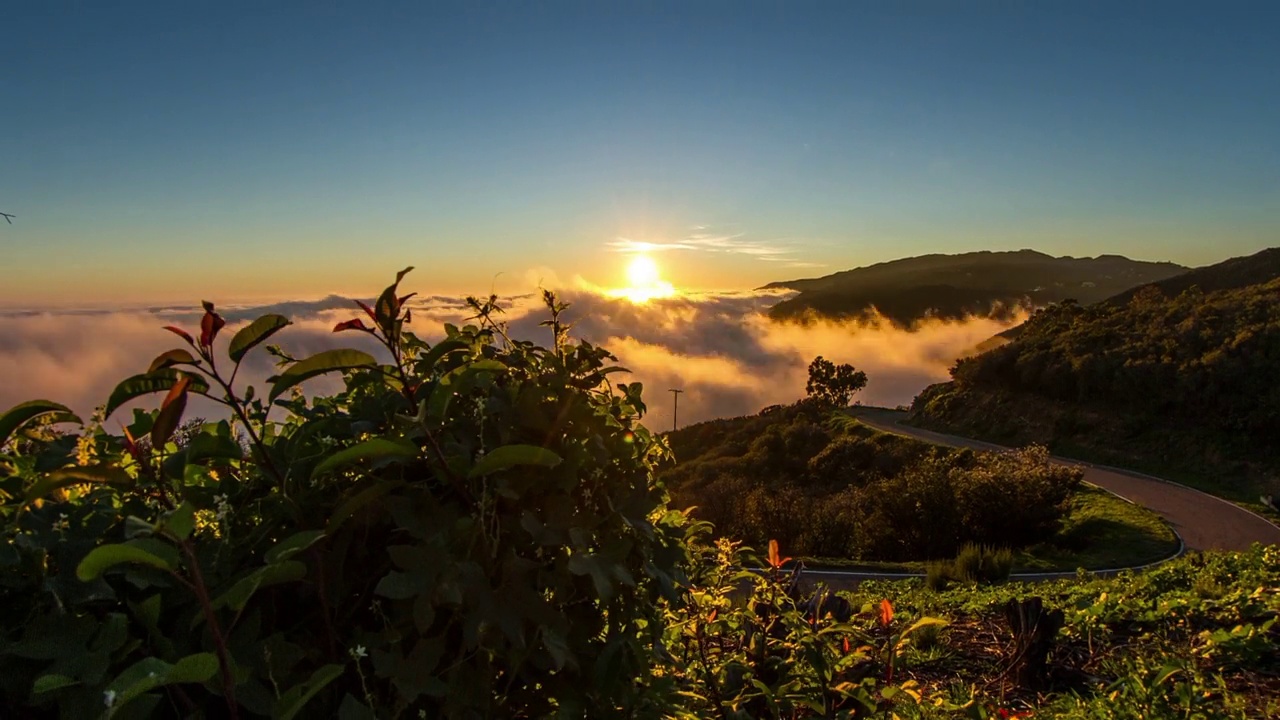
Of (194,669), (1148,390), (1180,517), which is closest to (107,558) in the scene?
(194,669)

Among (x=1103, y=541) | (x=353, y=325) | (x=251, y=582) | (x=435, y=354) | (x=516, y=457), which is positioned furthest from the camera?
Result: (x=1103, y=541)

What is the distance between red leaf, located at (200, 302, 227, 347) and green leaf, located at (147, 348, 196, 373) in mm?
31

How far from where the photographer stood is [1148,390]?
32906mm

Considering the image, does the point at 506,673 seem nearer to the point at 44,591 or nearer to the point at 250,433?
the point at 250,433

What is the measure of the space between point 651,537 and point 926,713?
93.6 inches

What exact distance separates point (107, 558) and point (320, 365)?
0.56 m

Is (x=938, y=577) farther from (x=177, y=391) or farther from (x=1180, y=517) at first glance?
(x=1180, y=517)

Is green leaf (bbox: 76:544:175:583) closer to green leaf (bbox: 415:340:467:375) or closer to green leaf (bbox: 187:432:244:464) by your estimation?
green leaf (bbox: 187:432:244:464)

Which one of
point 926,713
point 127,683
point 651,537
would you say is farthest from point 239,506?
point 926,713

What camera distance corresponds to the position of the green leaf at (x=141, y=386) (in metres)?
1.38

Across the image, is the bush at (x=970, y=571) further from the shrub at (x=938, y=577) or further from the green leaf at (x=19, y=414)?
the green leaf at (x=19, y=414)

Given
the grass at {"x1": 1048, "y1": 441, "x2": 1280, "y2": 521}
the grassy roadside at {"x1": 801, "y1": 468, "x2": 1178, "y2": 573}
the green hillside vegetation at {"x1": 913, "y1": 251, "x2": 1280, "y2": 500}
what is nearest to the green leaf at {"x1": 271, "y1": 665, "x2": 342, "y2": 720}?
the grassy roadside at {"x1": 801, "y1": 468, "x2": 1178, "y2": 573}

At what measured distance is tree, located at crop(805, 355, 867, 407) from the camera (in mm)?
57438

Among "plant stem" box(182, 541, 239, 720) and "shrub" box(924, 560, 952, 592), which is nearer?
"plant stem" box(182, 541, 239, 720)
